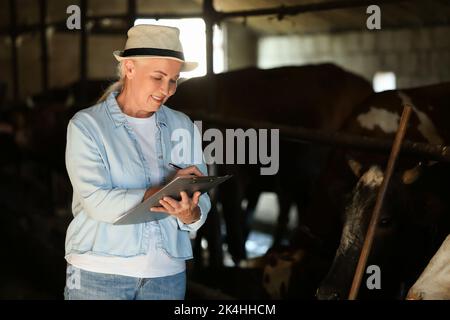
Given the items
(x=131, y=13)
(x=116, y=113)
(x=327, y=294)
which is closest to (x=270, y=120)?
(x=131, y=13)

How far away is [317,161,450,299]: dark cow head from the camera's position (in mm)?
3084

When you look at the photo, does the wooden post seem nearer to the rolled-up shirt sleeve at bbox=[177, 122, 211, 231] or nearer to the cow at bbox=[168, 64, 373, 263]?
the cow at bbox=[168, 64, 373, 263]

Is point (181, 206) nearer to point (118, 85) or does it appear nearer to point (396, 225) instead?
point (118, 85)

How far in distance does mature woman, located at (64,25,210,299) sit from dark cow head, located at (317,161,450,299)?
→ 0.94 meters

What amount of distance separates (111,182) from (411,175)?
5.01ft

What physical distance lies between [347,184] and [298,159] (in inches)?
76.3

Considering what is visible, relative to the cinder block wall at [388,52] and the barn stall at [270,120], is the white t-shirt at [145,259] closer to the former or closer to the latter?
the barn stall at [270,120]

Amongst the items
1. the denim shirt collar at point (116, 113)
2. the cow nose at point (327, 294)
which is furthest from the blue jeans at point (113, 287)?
the cow nose at point (327, 294)

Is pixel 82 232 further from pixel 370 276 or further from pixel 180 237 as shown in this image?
pixel 370 276

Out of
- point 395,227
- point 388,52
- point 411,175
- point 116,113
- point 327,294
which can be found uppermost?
point 116,113

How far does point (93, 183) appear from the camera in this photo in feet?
7.38

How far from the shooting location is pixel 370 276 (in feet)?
10.6

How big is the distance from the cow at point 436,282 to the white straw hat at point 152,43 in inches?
42.4
